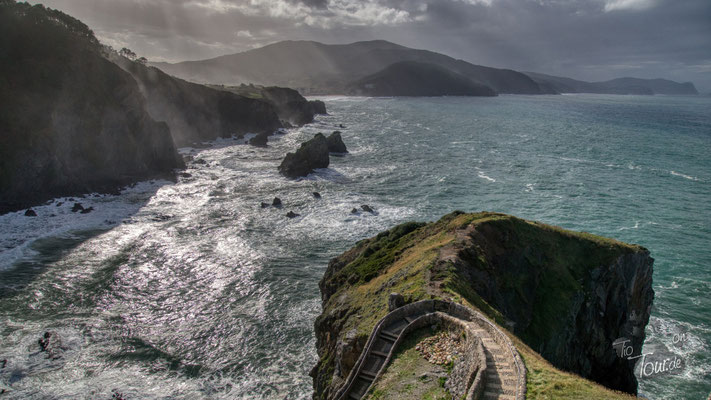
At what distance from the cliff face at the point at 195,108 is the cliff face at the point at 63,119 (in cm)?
2775

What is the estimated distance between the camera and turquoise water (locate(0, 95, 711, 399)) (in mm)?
31328

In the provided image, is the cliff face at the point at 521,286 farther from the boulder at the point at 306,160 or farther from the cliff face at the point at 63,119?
the cliff face at the point at 63,119

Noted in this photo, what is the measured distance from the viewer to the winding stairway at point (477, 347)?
16219mm

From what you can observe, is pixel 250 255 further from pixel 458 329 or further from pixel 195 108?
pixel 195 108

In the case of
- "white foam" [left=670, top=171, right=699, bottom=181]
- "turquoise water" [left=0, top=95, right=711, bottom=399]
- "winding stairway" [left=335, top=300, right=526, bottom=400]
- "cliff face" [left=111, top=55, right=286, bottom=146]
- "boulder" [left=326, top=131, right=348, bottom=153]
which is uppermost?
"cliff face" [left=111, top=55, right=286, bottom=146]

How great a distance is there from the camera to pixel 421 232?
3966 centimetres

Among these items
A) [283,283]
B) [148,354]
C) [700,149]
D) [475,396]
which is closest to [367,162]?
[283,283]

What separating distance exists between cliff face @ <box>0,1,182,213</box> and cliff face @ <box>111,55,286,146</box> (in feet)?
91.0

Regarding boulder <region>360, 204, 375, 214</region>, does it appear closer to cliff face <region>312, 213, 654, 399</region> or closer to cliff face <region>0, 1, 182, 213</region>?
cliff face <region>312, 213, 654, 399</region>

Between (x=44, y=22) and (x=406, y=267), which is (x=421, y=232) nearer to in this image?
(x=406, y=267)

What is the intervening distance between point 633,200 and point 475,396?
72.9 metres

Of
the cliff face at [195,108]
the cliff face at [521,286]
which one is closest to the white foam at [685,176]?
the cliff face at [521,286]

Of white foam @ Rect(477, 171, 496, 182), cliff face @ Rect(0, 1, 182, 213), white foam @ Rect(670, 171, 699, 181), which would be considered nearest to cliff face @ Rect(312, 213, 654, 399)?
white foam @ Rect(477, 171, 496, 182)

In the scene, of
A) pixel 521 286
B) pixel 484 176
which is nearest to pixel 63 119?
pixel 521 286
